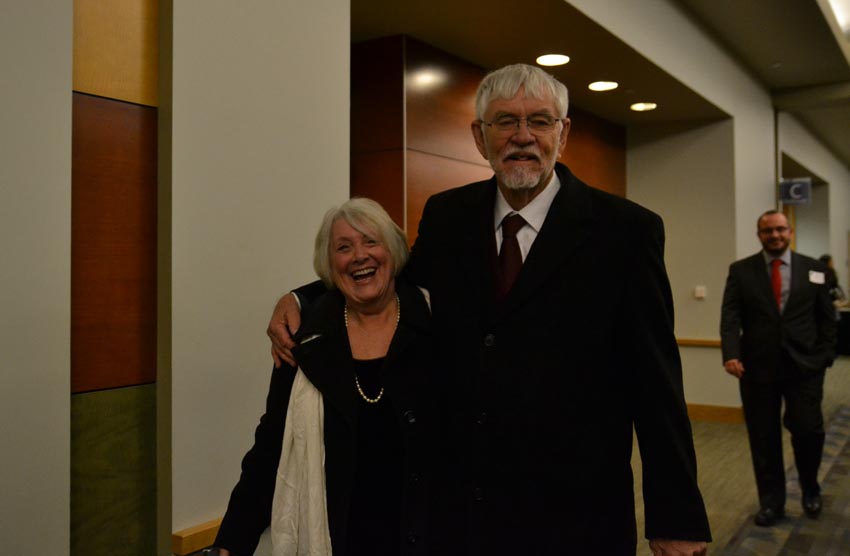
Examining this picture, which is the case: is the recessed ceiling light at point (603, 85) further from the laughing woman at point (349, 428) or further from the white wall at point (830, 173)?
the laughing woman at point (349, 428)

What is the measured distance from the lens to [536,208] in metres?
1.83

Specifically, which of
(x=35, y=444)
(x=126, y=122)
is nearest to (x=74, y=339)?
(x=35, y=444)

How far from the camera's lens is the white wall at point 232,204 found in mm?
2232

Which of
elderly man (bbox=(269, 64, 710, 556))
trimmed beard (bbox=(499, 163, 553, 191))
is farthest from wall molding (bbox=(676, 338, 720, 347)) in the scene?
trimmed beard (bbox=(499, 163, 553, 191))

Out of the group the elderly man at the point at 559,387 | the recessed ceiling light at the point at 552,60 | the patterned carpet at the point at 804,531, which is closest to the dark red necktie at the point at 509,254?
the elderly man at the point at 559,387

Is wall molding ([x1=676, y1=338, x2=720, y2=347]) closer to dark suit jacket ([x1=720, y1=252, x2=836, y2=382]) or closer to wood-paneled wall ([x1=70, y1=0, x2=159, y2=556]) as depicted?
dark suit jacket ([x1=720, y1=252, x2=836, y2=382])

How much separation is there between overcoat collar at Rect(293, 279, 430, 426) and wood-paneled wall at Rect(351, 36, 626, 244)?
2.94 metres

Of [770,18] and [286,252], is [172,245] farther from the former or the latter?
[770,18]

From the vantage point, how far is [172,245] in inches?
86.3

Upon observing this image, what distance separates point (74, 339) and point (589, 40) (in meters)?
3.79

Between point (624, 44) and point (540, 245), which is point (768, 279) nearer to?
point (624, 44)

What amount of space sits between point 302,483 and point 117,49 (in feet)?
4.42

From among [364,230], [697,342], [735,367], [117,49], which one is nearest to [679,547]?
[364,230]

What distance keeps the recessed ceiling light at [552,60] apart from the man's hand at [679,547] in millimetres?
4049
